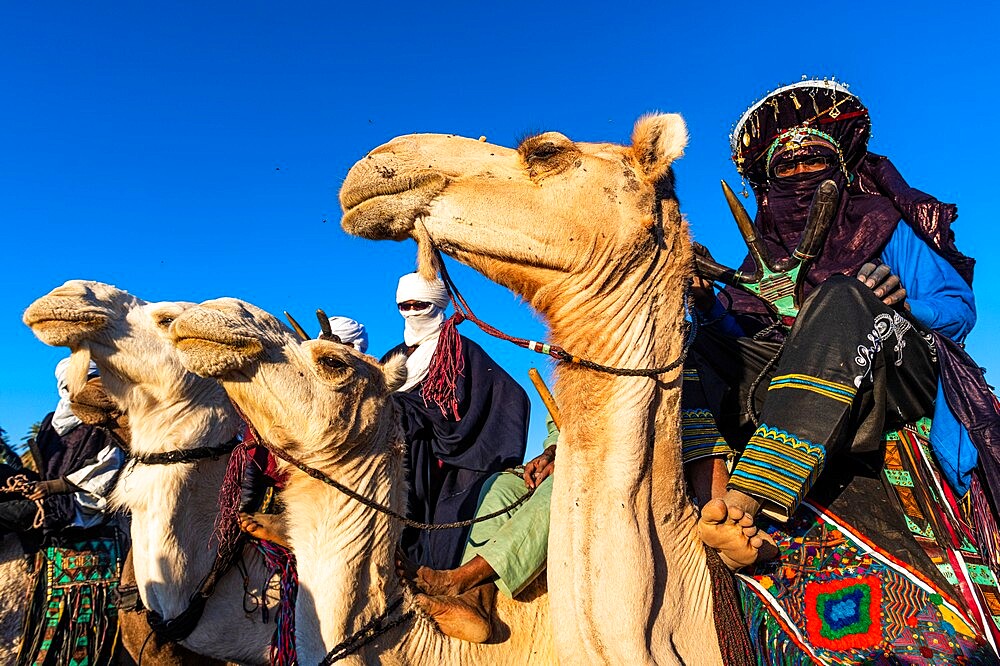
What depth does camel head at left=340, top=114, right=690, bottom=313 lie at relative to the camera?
232 cm

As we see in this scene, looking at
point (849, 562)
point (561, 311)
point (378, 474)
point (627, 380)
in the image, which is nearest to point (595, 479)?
point (627, 380)

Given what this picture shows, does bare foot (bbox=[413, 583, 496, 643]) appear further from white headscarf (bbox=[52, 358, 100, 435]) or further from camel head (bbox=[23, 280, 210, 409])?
white headscarf (bbox=[52, 358, 100, 435])

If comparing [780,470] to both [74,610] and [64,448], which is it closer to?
[74,610]

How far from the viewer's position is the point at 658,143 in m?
2.46

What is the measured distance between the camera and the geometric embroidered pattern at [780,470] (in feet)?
7.30

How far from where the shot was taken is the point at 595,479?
89.4 inches

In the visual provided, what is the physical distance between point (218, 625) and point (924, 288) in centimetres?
406

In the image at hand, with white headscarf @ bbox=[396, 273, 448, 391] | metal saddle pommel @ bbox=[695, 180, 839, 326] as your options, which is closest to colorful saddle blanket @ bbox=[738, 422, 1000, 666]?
metal saddle pommel @ bbox=[695, 180, 839, 326]

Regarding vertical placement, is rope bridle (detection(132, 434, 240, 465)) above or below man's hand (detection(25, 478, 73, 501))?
above

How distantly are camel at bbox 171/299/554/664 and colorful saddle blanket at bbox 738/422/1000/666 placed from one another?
94 centimetres

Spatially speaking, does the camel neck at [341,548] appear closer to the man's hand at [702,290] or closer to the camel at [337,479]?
the camel at [337,479]

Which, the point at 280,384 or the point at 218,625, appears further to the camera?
the point at 218,625

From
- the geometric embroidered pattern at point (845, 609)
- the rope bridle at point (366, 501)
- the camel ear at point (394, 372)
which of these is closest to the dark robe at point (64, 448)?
the rope bridle at point (366, 501)

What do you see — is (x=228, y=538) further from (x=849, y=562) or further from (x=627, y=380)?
(x=849, y=562)
